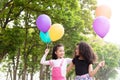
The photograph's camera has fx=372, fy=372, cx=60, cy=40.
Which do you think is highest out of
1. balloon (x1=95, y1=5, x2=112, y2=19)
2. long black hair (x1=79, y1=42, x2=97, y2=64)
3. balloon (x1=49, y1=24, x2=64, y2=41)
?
balloon (x1=95, y1=5, x2=112, y2=19)

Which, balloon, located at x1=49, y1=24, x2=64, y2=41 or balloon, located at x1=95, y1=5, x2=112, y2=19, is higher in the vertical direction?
balloon, located at x1=95, y1=5, x2=112, y2=19

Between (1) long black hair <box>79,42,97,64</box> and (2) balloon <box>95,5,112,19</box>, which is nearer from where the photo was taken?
(1) long black hair <box>79,42,97,64</box>

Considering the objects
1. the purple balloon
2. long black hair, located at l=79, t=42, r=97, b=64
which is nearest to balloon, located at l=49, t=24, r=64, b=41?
the purple balloon

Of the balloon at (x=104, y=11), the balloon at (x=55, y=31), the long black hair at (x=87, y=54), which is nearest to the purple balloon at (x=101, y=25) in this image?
the balloon at (x=104, y=11)

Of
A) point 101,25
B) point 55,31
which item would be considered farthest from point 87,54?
point 55,31

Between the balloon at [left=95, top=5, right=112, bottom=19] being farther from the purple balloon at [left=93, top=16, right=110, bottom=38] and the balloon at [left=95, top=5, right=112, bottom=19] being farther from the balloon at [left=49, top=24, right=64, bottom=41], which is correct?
the balloon at [left=49, top=24, right=64, bottom=41]

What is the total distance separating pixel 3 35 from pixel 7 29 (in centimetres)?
56

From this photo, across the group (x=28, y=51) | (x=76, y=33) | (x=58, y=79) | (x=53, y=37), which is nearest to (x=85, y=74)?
(x=58, y=79)

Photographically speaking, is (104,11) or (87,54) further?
(104,11)

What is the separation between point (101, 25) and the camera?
8.66 meters

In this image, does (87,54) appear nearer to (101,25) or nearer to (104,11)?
(101,25)

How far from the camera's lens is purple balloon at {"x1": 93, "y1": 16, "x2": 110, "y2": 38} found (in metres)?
8.65

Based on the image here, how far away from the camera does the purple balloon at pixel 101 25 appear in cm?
865

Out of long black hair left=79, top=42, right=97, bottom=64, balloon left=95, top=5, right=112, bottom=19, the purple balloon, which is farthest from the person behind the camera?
balloon left=95, top=5, right=112, bottom=19
